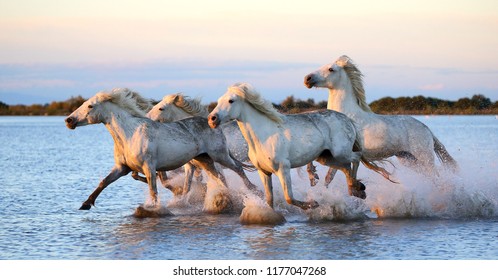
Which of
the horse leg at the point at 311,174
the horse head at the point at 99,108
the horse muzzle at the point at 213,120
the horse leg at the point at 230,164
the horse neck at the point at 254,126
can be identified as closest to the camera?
the horse muzzle at the point at 213,120

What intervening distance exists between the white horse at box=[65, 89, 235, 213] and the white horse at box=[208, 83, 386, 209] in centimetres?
137

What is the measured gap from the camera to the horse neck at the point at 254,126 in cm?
1246

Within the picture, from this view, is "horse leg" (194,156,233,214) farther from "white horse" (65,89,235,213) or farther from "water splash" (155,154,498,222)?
"white horse" (65,89,235,213)

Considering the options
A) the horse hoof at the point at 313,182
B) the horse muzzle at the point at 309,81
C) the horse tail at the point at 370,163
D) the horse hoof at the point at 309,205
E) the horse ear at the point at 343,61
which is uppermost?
the horse ear at the point at 343,61

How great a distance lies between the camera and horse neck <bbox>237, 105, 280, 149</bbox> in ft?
40.9

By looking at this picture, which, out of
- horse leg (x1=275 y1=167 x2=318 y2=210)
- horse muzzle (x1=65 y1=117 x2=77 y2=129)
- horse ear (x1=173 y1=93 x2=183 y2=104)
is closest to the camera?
horse leg (x1=275 y1=167 x2=318 y2=210)

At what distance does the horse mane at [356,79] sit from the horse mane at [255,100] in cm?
250

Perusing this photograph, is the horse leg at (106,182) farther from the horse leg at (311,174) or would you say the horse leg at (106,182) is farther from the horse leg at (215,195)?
the horse leg at (311,174)

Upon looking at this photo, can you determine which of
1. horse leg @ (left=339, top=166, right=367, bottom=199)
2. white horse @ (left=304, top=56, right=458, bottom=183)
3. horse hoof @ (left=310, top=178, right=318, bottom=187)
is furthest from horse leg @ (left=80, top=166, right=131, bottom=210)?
white horse @ (left=304, top=56, right=458, bottom=183)

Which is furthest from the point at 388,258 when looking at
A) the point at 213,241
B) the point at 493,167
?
the point at 493,167

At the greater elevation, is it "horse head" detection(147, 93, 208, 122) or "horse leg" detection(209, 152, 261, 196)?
"horse head" detection(147, 93, 208, 122)

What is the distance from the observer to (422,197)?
1362cm

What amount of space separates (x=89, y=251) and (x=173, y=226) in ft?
6.43

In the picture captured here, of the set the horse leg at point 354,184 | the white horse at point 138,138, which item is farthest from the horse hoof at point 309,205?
the white horse at point 138,138
